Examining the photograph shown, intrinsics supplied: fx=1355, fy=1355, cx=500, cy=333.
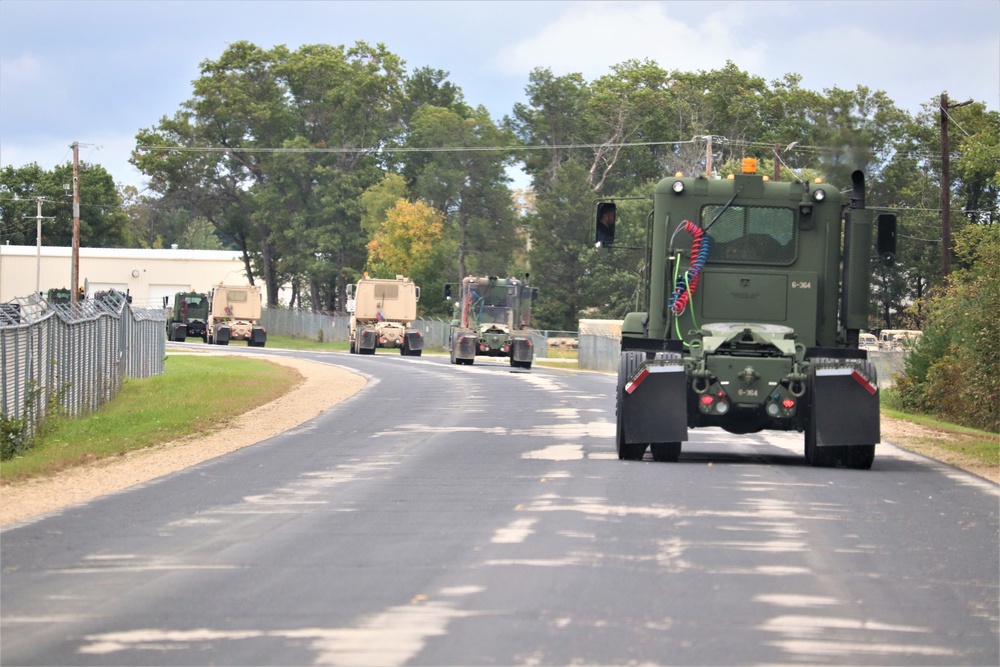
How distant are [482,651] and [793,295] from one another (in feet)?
35.8

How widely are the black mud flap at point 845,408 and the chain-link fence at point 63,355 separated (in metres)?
10.7

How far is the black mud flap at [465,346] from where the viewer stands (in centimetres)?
4816

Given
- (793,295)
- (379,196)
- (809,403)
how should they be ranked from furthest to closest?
(379,196) < (793,295) < (809,403)

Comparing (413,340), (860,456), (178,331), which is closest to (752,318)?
(860,456)

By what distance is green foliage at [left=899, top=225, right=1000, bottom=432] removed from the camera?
2761 cm

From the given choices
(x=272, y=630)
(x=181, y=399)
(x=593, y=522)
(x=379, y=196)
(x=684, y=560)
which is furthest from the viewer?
(x=379, y=196)

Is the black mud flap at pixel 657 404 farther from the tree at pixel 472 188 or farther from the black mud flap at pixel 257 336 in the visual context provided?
the tree at pixel 472 188

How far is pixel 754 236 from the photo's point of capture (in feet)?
55.6

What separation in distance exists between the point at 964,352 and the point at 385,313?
110 feet

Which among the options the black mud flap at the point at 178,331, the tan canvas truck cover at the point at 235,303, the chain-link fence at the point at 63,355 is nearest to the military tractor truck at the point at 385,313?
the tan canvas truck cover at the point at 235,303

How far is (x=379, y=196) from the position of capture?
86062 mm

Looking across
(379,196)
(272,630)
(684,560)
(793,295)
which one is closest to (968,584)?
(684,560)

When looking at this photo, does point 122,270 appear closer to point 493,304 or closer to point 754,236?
point 493,304

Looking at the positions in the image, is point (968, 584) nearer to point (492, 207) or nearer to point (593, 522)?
point (593, 522)
